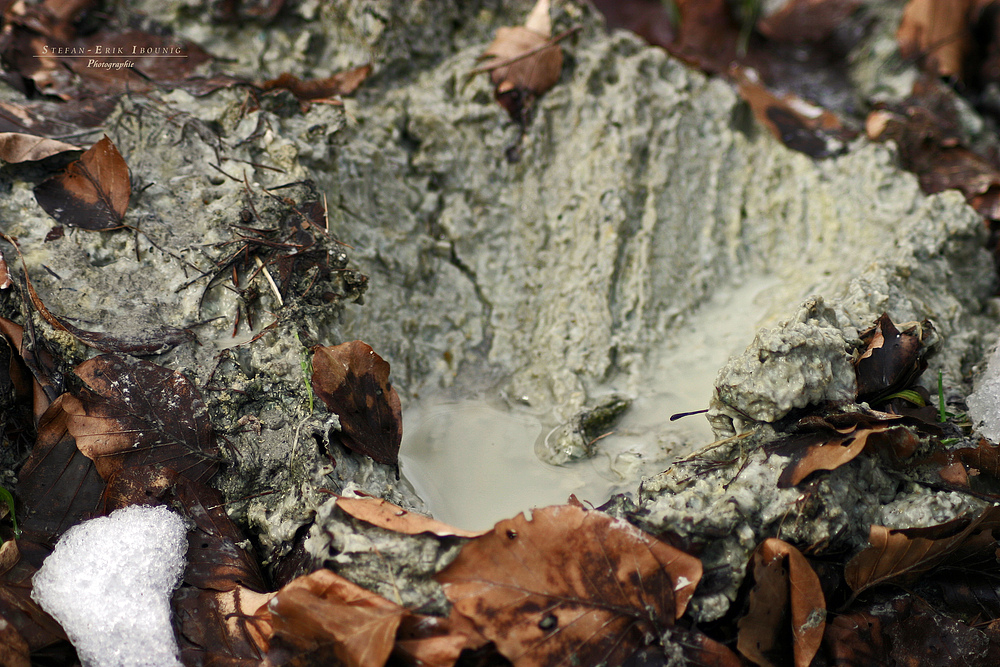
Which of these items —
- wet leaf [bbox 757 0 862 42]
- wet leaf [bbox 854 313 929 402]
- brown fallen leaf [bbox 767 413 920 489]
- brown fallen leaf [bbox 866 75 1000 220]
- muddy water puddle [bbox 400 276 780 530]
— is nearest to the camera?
brown fallen leaf [bbox 767 413 920 489]

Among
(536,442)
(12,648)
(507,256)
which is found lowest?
(536,442)

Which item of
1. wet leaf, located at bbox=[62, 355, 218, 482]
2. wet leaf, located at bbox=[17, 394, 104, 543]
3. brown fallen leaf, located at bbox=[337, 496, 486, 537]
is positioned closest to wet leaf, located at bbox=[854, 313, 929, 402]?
brown fallen leaf, located at bbox=[337, 496, 486, 537]

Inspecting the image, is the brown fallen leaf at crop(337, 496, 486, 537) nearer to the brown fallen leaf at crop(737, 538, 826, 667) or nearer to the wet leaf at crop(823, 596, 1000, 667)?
the brown fallen leaf at crop(737, 538, 826, 667)

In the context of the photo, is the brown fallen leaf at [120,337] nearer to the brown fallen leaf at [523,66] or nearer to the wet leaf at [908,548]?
the brown fallen leaf at [523,66]

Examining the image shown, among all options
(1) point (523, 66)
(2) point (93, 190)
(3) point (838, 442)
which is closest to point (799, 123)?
(1) point (523, 66)

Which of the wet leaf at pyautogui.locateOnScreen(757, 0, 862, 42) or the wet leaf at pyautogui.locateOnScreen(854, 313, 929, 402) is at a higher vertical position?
the wet leaf at pyautogui.locateOnScreen(757, 0, 862, 42)

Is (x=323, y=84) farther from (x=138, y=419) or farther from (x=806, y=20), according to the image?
(x=806, y=20)

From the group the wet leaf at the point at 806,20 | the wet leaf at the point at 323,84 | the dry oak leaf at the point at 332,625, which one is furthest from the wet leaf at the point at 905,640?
the wet leaf at the point at 806,20
